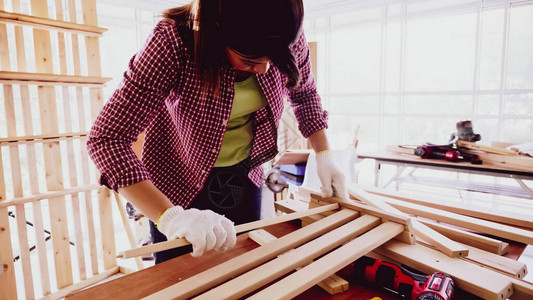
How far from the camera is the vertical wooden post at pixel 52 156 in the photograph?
2.56 m

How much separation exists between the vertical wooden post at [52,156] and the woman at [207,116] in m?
2.00

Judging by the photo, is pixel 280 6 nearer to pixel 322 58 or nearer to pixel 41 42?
pixel 41 42

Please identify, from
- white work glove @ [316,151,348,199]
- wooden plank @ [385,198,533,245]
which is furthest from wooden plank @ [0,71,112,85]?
wooden plank @ [385,198,533,245]

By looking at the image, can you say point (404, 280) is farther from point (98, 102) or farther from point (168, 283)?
point (98, 102)

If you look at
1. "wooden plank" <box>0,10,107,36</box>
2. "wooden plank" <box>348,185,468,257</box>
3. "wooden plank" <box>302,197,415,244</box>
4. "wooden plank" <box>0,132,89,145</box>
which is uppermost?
"wooden plank" <box>0,10,107,36</box>

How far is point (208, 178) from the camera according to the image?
117 cm

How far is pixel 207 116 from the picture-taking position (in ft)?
3.43

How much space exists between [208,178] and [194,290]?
0.52 metres

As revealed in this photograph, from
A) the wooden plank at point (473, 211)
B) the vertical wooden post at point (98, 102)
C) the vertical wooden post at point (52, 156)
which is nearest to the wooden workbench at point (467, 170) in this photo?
the wooden plank at point (473, 211)

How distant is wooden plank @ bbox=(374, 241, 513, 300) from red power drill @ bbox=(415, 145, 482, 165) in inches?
100

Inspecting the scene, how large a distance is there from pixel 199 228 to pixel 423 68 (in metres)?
5.74

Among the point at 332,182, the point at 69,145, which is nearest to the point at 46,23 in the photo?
the point at 69,145

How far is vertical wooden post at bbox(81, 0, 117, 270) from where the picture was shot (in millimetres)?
2758

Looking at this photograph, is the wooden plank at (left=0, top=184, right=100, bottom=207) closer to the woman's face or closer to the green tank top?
the green tank top
